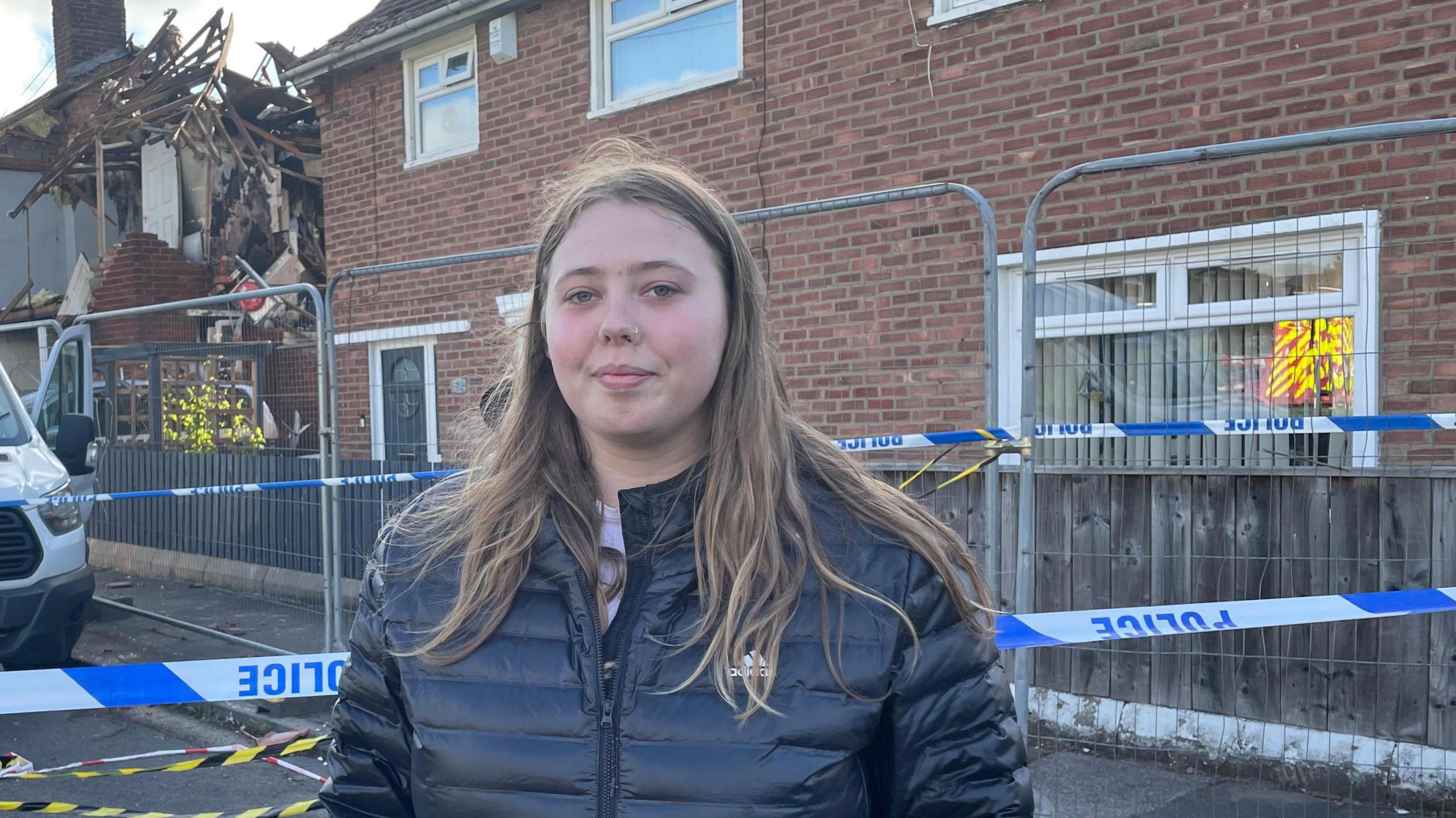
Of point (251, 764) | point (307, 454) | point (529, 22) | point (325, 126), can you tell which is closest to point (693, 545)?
point (251, 764)

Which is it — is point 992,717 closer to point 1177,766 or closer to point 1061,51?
point 1177,766

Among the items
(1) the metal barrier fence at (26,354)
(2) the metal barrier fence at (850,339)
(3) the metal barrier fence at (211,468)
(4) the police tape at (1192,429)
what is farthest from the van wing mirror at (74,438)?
(1) the metal barrier fence at (26,354)

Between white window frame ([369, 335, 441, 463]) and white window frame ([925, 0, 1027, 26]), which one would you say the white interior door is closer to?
white window frame ([369, 335, 441, 463])

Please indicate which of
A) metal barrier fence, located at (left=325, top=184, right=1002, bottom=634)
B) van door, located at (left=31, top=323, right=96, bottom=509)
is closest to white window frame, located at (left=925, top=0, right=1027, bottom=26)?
metal barrier fence, located at (left=325, top=184, right=1002, bottom=634)

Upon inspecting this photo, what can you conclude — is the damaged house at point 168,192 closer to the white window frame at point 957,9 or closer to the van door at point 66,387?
the van door at point 66,387

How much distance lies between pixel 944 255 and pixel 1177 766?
3055 millimetres

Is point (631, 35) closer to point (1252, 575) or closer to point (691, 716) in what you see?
point (1252, 575)

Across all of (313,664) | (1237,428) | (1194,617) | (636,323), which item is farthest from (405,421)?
(636,323)

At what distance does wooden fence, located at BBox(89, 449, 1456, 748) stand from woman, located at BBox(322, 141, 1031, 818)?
10.0ft

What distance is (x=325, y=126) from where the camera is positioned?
443 inches

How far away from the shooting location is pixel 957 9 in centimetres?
688

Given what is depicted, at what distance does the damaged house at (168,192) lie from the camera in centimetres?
1616

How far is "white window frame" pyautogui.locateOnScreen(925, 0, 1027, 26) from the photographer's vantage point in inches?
265

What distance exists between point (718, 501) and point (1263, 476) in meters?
4.17
